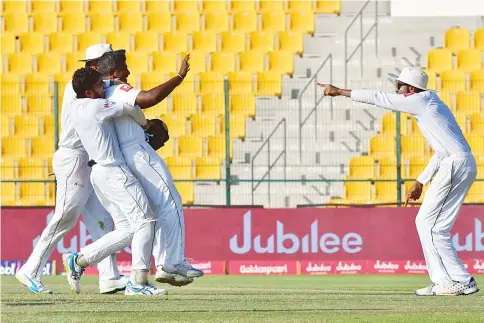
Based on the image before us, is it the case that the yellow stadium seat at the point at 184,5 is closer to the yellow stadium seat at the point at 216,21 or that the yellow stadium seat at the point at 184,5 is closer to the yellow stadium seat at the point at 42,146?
the yellow stadium seat at the point at 216,21

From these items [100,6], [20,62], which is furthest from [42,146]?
[100,6]

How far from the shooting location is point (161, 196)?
10.0 meters

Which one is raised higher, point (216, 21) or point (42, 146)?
point (216, 21)

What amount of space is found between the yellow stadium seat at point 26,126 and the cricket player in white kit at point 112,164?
477 inches

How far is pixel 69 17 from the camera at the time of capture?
86.0 feet

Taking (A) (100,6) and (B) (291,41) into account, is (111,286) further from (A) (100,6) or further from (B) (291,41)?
(A) (100,6)

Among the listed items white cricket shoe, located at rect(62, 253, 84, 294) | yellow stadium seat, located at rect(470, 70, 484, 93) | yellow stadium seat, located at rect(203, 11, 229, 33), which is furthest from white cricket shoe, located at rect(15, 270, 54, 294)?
yellow stadium seat, located at rect(203, 11, 229, 33)

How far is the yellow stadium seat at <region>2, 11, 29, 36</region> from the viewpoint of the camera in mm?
26047

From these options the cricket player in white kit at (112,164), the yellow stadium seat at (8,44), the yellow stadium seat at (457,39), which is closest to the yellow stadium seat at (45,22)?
the yellow stadium seat at (8,44)

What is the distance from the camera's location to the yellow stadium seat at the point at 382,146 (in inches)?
805

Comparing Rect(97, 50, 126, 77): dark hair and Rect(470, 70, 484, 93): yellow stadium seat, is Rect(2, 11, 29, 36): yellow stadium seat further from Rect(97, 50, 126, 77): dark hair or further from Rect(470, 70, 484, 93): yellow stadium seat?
Rect(97, 50, 126, 77): dark hair

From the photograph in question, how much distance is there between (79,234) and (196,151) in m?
3.66

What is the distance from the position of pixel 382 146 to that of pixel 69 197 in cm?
1019

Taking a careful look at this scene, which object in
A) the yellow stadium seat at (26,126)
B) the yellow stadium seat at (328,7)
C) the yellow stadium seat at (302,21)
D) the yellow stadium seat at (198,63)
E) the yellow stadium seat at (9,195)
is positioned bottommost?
the yellow stadium seat at (9,195)
